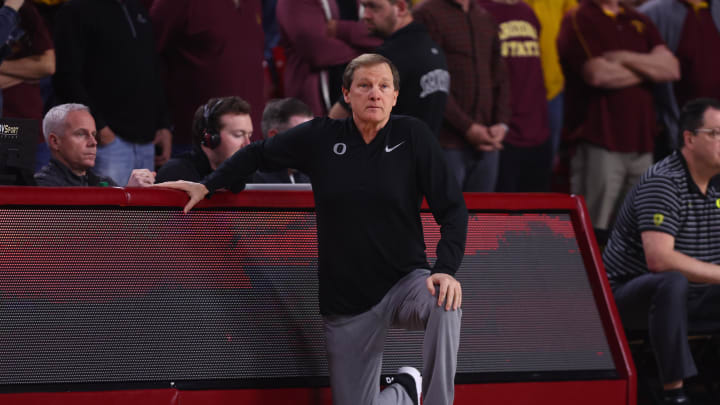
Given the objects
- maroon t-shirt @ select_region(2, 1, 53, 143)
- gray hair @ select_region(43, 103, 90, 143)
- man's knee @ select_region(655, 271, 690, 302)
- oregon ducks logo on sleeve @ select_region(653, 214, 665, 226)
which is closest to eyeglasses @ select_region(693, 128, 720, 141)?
oregon ducks logo on sleeve @ select_region(653, 214, 665, 226)

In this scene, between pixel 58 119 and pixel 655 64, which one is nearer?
pixel 58 119

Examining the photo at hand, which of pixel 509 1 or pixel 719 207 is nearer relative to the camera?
pixel 719 207

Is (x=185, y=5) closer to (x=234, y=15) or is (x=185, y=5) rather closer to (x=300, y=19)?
(x=234, y=15)

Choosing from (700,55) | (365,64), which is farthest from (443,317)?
(700,55)

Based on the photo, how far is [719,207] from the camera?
4.95 m

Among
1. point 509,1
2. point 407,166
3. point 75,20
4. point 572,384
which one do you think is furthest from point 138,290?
point 509,1

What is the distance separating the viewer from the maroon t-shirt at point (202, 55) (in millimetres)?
5688

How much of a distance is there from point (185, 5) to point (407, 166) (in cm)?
281

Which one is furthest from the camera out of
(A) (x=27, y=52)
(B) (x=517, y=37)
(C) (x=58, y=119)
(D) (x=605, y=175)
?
(D) (x=605, y=175)

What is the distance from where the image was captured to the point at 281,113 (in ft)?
17.1

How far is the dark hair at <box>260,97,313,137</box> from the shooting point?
521cm

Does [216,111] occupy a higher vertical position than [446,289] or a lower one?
higher

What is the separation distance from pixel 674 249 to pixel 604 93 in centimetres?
217

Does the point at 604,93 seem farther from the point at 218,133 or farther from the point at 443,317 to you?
the point at 443,317
